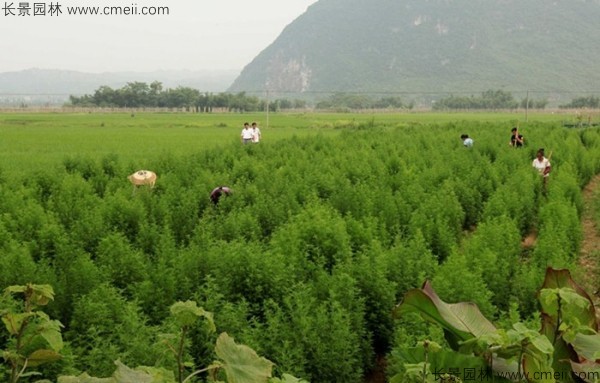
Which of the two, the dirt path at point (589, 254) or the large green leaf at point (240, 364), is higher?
the large green leaf at point (240, 364)

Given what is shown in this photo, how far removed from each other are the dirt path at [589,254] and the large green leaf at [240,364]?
4.06 metres

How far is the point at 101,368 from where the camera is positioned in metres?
3.49

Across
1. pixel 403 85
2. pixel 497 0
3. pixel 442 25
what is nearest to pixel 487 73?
pixel 403 85

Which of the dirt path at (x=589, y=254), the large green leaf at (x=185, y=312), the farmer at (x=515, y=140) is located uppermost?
the large green leaf at (x=185, y=312)

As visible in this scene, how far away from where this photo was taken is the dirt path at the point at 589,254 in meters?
6.54

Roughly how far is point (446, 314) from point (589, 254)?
24.8 feet

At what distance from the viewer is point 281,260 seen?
5305 mm

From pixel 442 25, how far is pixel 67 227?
170 meters

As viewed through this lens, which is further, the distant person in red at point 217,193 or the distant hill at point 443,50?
the distant hill at point 443,50

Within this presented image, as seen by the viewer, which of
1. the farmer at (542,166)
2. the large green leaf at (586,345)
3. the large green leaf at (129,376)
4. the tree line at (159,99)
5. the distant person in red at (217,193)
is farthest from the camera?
the tree line at (159,99)

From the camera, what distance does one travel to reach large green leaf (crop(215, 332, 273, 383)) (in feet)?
4.65

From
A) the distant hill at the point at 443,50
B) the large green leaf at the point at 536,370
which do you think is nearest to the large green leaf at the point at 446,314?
the large green leaf at the point at 536,370

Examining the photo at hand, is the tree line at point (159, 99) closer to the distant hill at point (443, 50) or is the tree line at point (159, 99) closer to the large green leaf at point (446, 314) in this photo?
the distant hill at point (443, 50)

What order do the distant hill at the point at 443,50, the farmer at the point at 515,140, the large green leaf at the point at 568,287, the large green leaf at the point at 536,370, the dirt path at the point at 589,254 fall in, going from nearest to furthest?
1. the large green leaf at the point at 536,370
2. the large green leaf at the point at 568,287
3. the dirt path at the point at 589,254
4. the farmer at the point at 515,140
5. the distant hill at the point at 443,50
